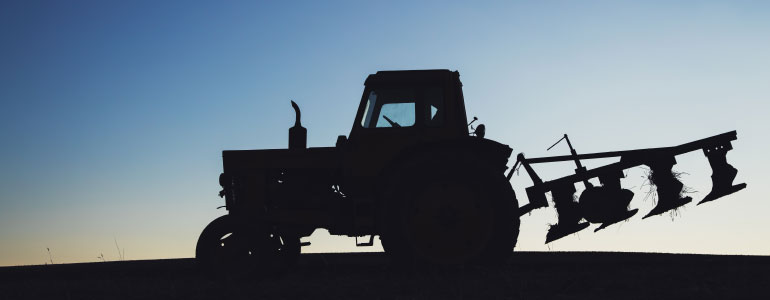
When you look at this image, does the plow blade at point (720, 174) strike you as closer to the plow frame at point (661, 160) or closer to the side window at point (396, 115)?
the plow frame at point (661, 160)

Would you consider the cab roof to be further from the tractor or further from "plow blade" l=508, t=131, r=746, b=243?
"plow blade" l=508, t=131, r=746, b=243

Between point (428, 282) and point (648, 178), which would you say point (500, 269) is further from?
point (648, 178)

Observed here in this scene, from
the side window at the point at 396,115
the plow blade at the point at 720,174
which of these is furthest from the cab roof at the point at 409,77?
the plow blade at the point at 720,174

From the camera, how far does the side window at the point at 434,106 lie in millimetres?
7598

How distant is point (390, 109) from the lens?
7676mm

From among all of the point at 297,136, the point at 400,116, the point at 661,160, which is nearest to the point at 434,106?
the point at 400,116

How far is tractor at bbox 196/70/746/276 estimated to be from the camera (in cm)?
729

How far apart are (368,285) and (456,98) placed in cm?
239

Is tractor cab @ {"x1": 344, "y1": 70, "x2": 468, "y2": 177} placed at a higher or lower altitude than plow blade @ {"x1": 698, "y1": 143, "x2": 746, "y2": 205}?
higher

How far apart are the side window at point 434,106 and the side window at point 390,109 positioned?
0.15 m

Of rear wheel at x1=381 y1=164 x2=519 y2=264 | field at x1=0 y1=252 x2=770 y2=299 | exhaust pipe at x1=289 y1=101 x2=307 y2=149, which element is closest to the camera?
field at x1=0 y1=252 x2=770 y2=299

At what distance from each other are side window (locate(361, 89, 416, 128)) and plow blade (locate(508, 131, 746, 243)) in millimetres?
1622

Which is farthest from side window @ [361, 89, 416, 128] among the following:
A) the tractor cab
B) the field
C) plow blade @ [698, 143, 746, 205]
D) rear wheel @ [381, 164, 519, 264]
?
plow blade @ [698, 143, 746, 205]

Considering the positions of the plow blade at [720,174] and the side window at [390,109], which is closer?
the side window at [390,109]
